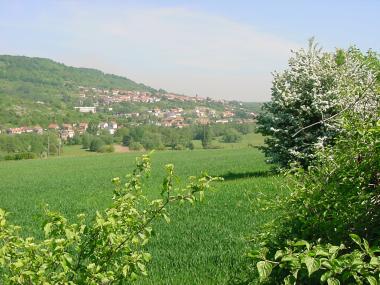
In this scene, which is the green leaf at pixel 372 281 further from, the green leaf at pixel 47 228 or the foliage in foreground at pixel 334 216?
the green leaf at pixel 47 228

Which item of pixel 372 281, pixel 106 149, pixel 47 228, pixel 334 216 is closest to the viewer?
pixel 372 281

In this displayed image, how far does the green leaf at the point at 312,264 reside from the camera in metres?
1.85

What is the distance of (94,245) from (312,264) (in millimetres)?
1770

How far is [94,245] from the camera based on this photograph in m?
3.23

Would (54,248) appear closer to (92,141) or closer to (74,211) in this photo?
(74,211)

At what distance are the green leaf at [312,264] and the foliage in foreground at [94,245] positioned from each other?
1.34 m

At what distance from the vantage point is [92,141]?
9338 centimetres

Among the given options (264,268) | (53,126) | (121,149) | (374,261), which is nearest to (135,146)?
(121,149)

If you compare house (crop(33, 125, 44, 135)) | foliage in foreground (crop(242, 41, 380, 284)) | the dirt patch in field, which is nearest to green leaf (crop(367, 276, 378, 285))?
foliage in foreground (crop(242, 41, 380, 284))

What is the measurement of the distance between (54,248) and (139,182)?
89 cm

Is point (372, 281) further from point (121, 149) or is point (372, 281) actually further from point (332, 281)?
point (121, 149)

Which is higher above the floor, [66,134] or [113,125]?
[113,125]

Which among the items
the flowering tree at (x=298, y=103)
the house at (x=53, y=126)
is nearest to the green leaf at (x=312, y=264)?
the flowering tree at (x=298, y=103)

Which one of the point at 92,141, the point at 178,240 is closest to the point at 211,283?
the point at 178,240
